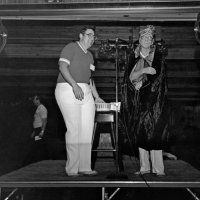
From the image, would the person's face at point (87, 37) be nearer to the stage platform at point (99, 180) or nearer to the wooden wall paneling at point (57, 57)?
the stage platform at point (99, 180)

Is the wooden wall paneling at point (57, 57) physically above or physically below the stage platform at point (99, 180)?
above

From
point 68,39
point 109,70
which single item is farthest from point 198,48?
point 68,39

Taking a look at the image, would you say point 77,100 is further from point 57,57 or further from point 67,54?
point 57,57

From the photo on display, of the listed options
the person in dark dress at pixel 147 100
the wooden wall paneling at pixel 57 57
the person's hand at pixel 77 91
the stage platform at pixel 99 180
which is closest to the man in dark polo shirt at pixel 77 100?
the person's hand at pixel 77 91

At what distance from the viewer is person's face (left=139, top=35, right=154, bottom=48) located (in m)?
3.06

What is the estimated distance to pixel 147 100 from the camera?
10.1 ft

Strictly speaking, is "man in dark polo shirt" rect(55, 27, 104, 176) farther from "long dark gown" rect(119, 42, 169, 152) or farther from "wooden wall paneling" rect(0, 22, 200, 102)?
"wooden wall paneling" rect(0, 22, 200, 102)

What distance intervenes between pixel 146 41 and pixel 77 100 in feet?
2.93

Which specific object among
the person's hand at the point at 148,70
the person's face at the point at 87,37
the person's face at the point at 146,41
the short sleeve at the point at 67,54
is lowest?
the person's hand at the point at 148,70

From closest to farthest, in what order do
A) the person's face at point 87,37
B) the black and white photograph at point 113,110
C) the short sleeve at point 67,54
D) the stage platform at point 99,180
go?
the stage platform at point 99,180 < the black and white photograph at point 113,110 < the short sleeve at point 67,54 < the person's face at point 87,37

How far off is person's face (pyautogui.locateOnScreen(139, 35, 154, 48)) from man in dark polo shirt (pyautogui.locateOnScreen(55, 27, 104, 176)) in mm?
506

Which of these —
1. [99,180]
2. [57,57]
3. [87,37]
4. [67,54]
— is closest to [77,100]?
[67,54]

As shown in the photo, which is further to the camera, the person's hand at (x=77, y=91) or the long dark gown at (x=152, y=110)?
the long dark gown at (x=152, y=110)

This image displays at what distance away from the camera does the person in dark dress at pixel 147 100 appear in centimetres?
304
